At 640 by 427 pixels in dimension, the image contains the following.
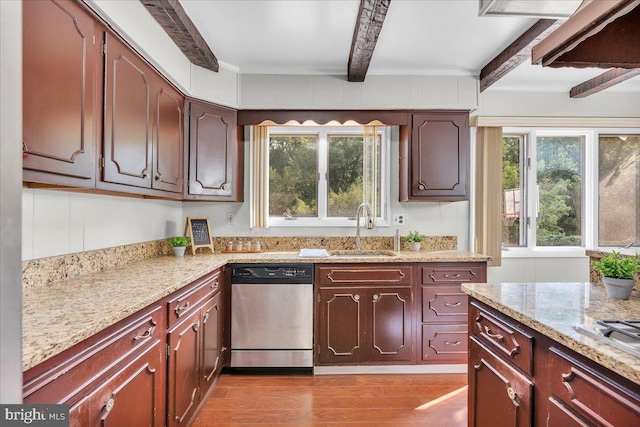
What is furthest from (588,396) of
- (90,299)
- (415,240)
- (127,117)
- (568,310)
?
(415,240)

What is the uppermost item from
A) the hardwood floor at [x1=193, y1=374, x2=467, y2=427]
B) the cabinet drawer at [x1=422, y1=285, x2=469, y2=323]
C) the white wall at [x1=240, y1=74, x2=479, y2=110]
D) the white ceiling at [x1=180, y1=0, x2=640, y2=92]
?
the white ceiling at [x1=180, y1=0, x2=640, y2=92]

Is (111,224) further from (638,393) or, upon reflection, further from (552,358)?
(638,393)

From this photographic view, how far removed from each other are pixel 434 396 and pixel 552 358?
1.61m

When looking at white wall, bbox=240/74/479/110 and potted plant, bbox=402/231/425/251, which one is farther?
potted plant, bbox=402/231/425/251

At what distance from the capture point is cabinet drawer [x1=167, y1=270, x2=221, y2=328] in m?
1.73

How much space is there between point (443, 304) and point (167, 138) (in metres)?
2.46

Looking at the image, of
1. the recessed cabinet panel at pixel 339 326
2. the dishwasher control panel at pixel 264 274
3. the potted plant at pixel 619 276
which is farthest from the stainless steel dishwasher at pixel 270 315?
the potted plant at pixel 619 276

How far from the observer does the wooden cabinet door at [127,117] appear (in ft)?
5.62

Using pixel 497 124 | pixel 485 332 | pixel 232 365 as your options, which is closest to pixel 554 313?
pixel 485 332

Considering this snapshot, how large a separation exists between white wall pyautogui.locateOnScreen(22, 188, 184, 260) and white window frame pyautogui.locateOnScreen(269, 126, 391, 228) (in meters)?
1.16

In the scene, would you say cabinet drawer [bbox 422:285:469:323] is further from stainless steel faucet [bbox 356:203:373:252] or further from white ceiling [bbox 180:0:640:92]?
white ceiling [bbox 180:0:640:92]

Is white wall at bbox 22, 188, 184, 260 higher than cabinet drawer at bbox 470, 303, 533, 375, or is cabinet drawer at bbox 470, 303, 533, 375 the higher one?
white wall at bbox 22, 188, 184, 260

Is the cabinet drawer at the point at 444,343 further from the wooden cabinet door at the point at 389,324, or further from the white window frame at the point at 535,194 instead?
the white window frame at the point at 535,194

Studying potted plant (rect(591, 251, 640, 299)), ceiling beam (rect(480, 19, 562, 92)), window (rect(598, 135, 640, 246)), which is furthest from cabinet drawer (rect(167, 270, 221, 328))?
window (rect(598, 135, 640, 246))
